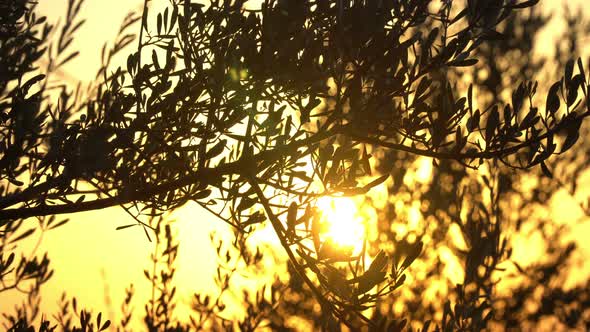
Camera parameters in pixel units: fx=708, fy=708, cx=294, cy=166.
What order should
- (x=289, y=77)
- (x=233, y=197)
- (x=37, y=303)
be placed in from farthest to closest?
(x=37, y=303) → (x=233, y=197) → (x=289, y=77)

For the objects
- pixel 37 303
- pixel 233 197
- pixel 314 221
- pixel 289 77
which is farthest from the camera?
pixel 37 303

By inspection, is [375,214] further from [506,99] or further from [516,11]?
[516,11]

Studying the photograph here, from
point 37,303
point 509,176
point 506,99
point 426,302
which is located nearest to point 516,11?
point 506,99

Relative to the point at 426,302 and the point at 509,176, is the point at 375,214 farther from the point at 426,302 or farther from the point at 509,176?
the point at 509,176

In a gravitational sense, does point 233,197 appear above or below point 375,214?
below

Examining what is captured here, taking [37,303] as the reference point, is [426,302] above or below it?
above

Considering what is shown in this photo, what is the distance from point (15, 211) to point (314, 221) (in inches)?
72.5

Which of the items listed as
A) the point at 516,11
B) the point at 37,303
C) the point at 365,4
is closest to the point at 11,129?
the point at 365,4

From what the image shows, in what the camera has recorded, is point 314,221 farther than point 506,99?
No

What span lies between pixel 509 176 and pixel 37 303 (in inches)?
295

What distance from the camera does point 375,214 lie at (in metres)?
10.9

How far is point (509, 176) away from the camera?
11.5 metres

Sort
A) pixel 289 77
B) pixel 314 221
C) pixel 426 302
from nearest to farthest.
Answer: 1. pixel 314 221
2. pixel 289 77
3. pixel 426 302

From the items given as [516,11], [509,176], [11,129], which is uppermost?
[516,11]
